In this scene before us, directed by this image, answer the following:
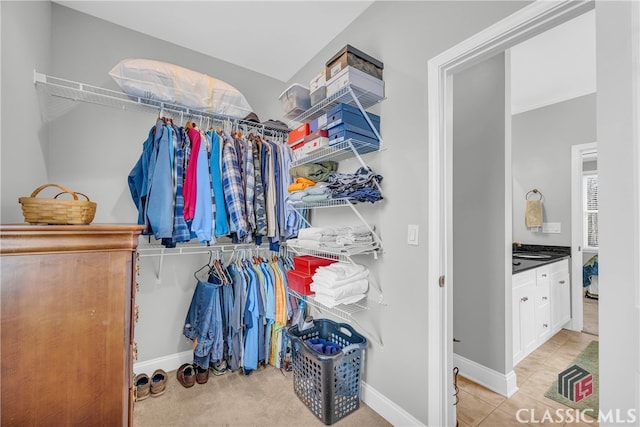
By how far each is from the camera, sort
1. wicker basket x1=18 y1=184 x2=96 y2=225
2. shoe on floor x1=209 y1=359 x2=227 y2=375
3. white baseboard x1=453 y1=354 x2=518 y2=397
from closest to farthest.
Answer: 1. wicker basket x1=18 y1=184 x2=96 y2=225
2. white baseboard x1=453 y1=354 x2=518 y2=397
3. shoe on floor x1=209 y1=359 x2=227 y2=375

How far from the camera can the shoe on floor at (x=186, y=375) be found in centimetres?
193

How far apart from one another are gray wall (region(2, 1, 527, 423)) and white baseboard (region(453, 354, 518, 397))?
0.82 m

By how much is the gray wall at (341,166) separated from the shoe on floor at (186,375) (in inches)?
9.3

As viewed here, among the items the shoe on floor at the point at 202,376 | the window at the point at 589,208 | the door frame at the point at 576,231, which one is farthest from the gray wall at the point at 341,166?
the window at the point at 589,208

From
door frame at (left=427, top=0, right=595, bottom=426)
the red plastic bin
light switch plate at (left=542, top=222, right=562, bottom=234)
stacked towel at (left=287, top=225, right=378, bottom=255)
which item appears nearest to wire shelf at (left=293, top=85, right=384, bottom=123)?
door frame at (left=427, top=0, right=595, bottom=426)

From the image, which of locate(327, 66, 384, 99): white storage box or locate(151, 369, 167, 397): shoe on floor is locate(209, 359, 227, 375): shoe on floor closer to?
locate(151, 369, 167, 397): shoe on floor

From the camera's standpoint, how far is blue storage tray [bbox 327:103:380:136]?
158 cm

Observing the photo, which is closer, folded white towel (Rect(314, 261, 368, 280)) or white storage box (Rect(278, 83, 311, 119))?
folded white towel (Rect(314, 261, 368, 280))

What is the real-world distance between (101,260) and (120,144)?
1.53 metres

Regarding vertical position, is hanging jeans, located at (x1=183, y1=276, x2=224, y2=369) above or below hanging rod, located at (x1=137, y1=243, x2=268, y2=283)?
below

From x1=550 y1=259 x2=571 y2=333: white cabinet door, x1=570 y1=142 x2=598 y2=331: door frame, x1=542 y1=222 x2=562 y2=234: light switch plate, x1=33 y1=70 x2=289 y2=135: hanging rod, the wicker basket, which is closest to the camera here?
the wicker basket

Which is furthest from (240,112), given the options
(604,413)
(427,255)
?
(604,413)

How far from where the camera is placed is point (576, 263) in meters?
3.04

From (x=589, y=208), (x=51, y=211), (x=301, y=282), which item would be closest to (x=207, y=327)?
(x=301, y=282)
